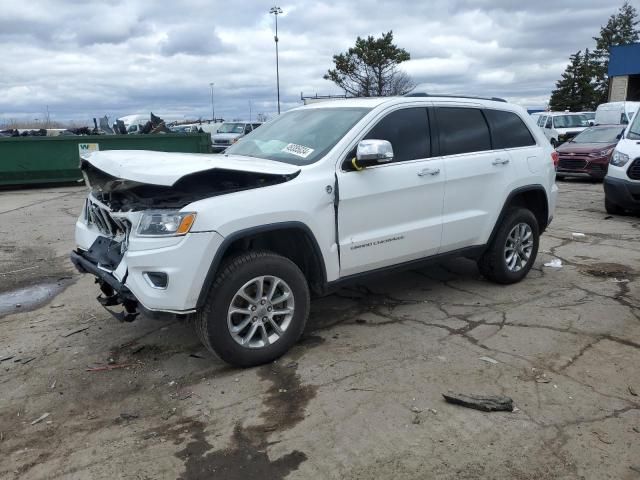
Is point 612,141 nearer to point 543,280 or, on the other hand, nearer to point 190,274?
point 543,280

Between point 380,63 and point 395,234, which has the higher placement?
point 380,63

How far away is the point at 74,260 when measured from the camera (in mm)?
4453

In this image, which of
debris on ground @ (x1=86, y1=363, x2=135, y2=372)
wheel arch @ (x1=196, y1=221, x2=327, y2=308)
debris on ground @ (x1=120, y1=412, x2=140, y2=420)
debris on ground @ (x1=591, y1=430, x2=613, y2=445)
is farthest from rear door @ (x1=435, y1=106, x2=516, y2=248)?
debris on ground @ (x1=120, y1=412, x2=140, y2=420)

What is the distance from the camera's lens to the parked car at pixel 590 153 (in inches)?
587

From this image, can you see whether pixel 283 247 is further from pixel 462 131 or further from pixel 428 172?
pixel 462 131

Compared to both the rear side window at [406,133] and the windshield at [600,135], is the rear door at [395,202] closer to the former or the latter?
the rear side window at [406,133]

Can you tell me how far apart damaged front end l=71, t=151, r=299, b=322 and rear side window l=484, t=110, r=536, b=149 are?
7.98ft

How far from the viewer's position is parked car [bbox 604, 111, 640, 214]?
9.02 metres

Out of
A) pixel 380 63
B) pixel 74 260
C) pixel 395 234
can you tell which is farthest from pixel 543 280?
pixel 380 63

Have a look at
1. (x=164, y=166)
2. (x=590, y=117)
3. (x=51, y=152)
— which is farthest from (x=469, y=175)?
(x=590, y=117)

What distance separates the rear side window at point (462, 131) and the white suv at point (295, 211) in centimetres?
1

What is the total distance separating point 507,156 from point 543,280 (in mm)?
1456

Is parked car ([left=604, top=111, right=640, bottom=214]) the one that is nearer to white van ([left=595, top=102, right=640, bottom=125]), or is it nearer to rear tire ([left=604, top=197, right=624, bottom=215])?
rear tire ([left=604, top=197, right=624, bottom=215])

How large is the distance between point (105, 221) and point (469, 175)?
10.3ft
